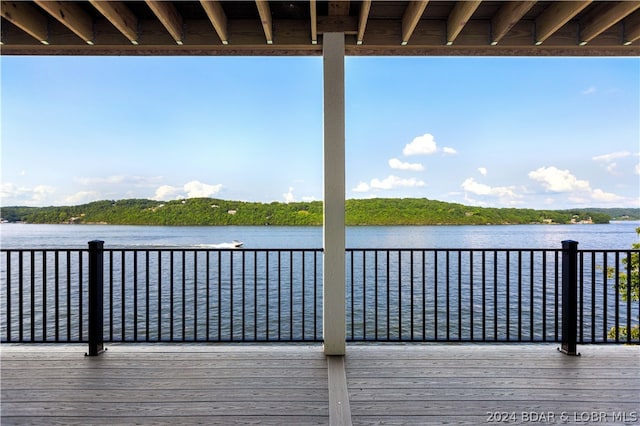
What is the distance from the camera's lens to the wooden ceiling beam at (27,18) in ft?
8.54

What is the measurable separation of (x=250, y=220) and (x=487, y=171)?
18890 millimetres

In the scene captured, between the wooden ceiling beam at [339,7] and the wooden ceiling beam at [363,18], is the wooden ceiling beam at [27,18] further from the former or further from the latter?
the wooden ceiling beam at [363,18]

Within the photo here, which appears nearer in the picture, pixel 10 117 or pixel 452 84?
pixel 10 117

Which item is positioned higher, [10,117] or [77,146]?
[10,117]

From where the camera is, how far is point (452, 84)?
88.9 ft

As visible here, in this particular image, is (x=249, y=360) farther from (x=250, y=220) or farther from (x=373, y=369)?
(x=250, y=220)

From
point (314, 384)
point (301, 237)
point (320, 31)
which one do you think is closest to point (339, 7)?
point (320, 31)

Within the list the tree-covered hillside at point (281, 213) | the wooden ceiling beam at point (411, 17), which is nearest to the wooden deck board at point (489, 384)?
the wooden ceiling beam at point (411, 17)

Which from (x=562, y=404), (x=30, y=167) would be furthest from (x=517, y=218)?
(x=30, y=167)

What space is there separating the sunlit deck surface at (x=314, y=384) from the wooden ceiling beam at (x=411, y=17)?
8.99ft

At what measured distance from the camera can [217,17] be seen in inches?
107

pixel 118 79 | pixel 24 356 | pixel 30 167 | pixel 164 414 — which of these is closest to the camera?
pixel 164 414

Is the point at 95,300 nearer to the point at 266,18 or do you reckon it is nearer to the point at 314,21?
the point at 266,18

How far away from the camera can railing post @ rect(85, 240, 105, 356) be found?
289 centimetres
